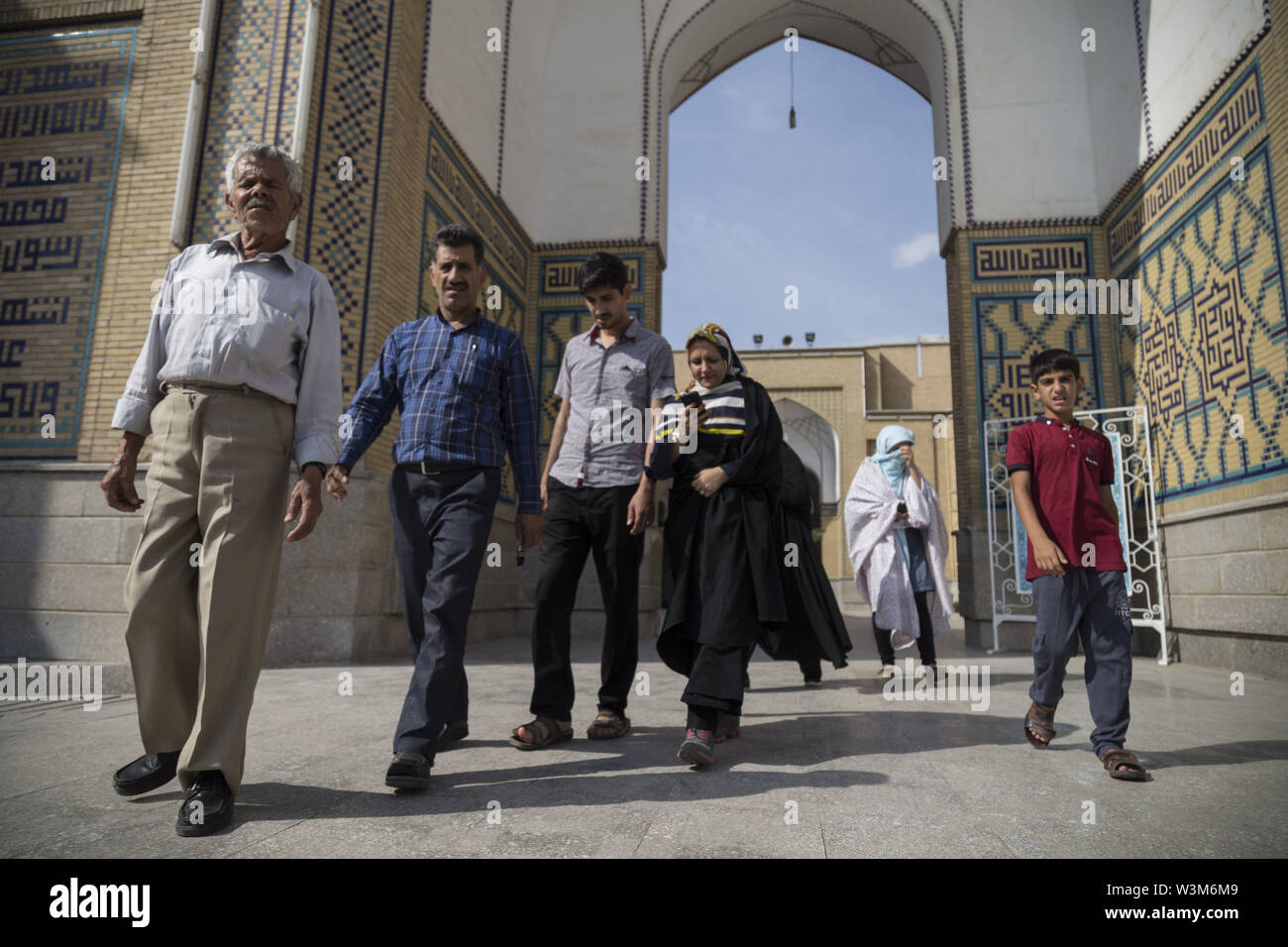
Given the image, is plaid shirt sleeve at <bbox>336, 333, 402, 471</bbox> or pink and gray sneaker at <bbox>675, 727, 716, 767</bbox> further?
plaid shirt sleeve at <bbox>336, 333, 402, 471</bbox>

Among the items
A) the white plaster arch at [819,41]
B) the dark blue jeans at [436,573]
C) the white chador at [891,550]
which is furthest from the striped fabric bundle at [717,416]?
the white plaster arch at [819,41]

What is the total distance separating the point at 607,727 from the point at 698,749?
0.55 meters

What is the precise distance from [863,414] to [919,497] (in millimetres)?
16387

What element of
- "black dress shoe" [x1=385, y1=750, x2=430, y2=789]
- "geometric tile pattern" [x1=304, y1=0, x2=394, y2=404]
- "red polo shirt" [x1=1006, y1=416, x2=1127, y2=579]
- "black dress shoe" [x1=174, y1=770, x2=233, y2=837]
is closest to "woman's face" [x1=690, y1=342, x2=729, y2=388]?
"red polo shirt" [x1=1006, y1=416, x2=1127, y2=579]

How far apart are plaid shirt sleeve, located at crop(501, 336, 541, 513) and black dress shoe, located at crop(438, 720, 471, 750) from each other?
802 mm

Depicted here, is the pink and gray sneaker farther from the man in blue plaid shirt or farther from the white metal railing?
the white metal railing

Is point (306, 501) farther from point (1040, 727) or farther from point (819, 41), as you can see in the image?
point (819, 41)

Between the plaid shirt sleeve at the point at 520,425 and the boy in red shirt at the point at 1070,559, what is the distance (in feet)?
5.64

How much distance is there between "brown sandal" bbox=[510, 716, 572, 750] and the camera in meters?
2.73

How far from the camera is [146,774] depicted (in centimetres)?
208

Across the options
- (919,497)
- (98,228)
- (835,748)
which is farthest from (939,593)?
(98,228)

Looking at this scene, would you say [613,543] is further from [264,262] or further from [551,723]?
[264,262]
